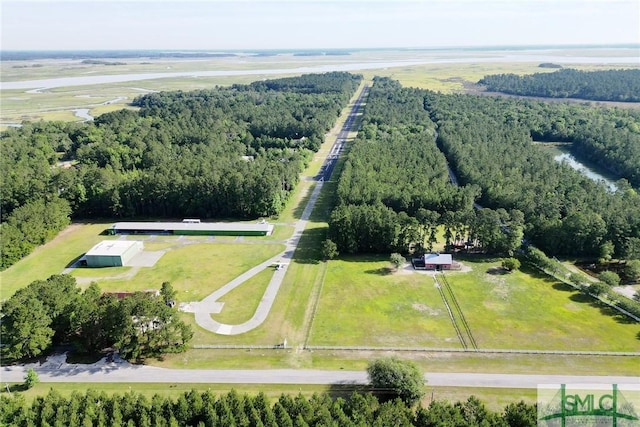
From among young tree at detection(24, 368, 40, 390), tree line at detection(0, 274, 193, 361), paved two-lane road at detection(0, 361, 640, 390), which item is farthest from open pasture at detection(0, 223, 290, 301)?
young tree at detection(24, 368, 40, 390)

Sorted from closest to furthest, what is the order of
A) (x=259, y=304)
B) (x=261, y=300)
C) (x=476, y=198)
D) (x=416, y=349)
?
(x=416, y=349) → (x=259, y=304) → (x=261, y=300) → (x=476, y=198)

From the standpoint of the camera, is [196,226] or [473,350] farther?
[196,226]

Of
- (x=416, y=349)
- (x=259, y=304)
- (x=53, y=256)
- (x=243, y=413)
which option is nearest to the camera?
(x=243, y=413)

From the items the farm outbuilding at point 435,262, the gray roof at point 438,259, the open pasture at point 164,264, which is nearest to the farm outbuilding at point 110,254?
the open pasture at point 164,264

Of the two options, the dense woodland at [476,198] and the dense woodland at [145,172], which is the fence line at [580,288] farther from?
the dense woodland at [145,172]

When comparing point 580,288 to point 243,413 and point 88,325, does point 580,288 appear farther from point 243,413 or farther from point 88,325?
point 88,325

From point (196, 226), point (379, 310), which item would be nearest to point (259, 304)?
point (379, 310)

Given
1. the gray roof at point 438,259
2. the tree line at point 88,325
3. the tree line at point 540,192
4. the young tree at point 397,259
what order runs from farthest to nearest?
1. the tree line at point 540,192
2. the young tree at point 397,259
3. the gray roof at point 438,259
4. the tree line at point 88,325

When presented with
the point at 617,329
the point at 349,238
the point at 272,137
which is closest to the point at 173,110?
the point at 272,137

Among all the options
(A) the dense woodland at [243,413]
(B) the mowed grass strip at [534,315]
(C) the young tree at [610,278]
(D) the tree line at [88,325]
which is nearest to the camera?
(A) the dense woodland at [243,413]
